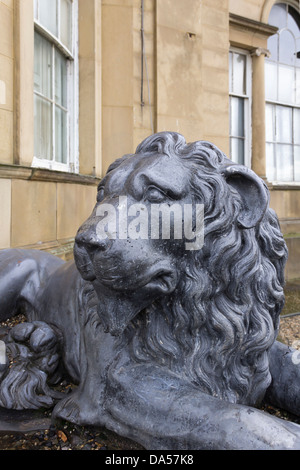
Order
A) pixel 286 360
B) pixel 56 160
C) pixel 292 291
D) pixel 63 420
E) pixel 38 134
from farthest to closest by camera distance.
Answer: pixel 292 291 → pixel 56 160 → pixel 38 134 → pixel 286 360 → pixel 63 420

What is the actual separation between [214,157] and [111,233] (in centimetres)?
46

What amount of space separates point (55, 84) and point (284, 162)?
581 cm

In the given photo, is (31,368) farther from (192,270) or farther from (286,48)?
(286,48)

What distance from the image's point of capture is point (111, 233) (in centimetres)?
130

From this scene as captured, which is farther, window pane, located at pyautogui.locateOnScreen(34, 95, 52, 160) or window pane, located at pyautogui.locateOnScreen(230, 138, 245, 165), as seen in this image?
window pane, located at pyautogui.locateOnScreen(230, 138, 245, 165)

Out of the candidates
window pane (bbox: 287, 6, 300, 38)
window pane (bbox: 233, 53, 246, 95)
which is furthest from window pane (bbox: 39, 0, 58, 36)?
window pane (bbox: 287, 6, 300, 38)

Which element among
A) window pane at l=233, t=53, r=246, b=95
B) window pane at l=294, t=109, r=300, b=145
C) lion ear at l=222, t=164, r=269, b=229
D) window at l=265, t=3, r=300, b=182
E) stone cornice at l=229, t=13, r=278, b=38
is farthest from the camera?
window pane at l=294, t=109, r=300, b=145

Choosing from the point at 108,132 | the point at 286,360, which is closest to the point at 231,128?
the point at 108,132

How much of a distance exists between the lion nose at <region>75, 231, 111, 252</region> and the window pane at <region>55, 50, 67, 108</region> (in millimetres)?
4267

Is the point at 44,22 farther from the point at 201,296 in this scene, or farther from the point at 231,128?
the point at 231,128

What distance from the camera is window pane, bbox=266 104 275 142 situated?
9125 mm

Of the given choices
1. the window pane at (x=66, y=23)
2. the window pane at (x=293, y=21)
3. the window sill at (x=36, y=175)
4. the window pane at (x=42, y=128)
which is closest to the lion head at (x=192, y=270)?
the window sill at (x=36, y=175)

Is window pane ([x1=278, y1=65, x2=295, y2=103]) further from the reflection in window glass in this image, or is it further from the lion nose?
the lion nose

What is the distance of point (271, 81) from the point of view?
9086 mm
